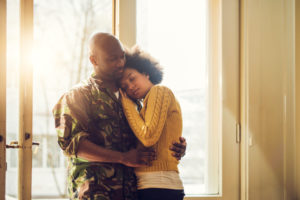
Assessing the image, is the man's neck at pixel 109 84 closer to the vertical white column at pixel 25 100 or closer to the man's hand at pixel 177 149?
the man's hand at pixel 177 149

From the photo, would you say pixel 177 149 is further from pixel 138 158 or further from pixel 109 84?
pixel 109 84

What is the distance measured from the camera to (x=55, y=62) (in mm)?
2955

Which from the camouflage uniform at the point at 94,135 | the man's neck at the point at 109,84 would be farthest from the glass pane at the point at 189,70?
the camouflage uniform at the point at 94,135

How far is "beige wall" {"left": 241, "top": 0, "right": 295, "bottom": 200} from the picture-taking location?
202cm

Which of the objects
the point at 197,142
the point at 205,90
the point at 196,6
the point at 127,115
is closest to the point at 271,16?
the point at 196,6

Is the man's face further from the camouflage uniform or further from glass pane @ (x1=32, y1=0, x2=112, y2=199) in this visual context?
glass pane @ (x1=32, y1=0, x2=112, y2=199)

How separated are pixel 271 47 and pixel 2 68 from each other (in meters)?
1.63

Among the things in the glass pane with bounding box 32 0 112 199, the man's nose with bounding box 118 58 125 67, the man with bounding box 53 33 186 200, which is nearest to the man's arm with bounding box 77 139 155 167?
the man with bounding box 53 33 186 200

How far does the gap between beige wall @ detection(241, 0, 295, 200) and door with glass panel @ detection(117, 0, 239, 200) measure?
70mm

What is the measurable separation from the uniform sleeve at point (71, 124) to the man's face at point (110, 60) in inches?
7.5

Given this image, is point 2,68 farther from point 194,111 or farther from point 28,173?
point 194,111

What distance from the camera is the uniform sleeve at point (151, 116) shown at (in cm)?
128

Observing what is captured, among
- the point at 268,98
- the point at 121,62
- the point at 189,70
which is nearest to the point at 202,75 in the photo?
the point at 189,70

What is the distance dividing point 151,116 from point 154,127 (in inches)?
1.9
